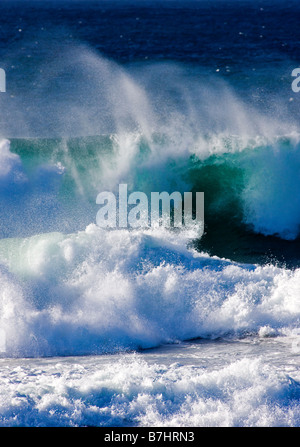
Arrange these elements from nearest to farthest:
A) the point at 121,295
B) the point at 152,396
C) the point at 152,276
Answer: the point at 152,396 < the point at 121,295 < the point at 152,276

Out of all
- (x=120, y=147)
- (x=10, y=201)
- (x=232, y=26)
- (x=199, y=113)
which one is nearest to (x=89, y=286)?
(x=10, y=201)

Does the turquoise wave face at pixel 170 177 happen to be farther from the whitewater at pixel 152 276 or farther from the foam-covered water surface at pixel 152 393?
the foam-covered water surface at pixel 152 393

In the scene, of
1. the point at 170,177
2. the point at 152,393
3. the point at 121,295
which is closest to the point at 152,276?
the point at 121,295

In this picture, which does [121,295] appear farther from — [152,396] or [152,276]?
[152,396]

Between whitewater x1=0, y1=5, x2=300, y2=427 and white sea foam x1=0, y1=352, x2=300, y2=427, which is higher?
whitewater x1=0, y1=5, x2=300, y2=427

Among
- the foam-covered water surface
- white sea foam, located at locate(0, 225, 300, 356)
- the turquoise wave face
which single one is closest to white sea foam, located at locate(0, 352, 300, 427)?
the foam-covered water surface

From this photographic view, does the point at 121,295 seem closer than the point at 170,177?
Yes

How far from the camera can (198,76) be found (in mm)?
23312

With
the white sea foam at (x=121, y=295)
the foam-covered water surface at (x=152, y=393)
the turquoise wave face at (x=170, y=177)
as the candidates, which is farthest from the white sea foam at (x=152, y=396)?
the turquoise wave face at (x=170, y=177)

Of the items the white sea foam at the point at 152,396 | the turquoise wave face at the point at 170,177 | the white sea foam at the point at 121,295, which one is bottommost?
the white sea foam at the point at 152,396

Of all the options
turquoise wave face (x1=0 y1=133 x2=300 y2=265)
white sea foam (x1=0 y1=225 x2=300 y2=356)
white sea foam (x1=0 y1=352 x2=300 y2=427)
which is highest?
turquoise wave face (x1=0 y1=133 x2=300 y2=265)

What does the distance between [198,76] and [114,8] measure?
35457mm

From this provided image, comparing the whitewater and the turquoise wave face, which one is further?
the turquoise wave face

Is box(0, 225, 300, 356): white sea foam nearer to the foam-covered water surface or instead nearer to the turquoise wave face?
the foam-covered water surface
